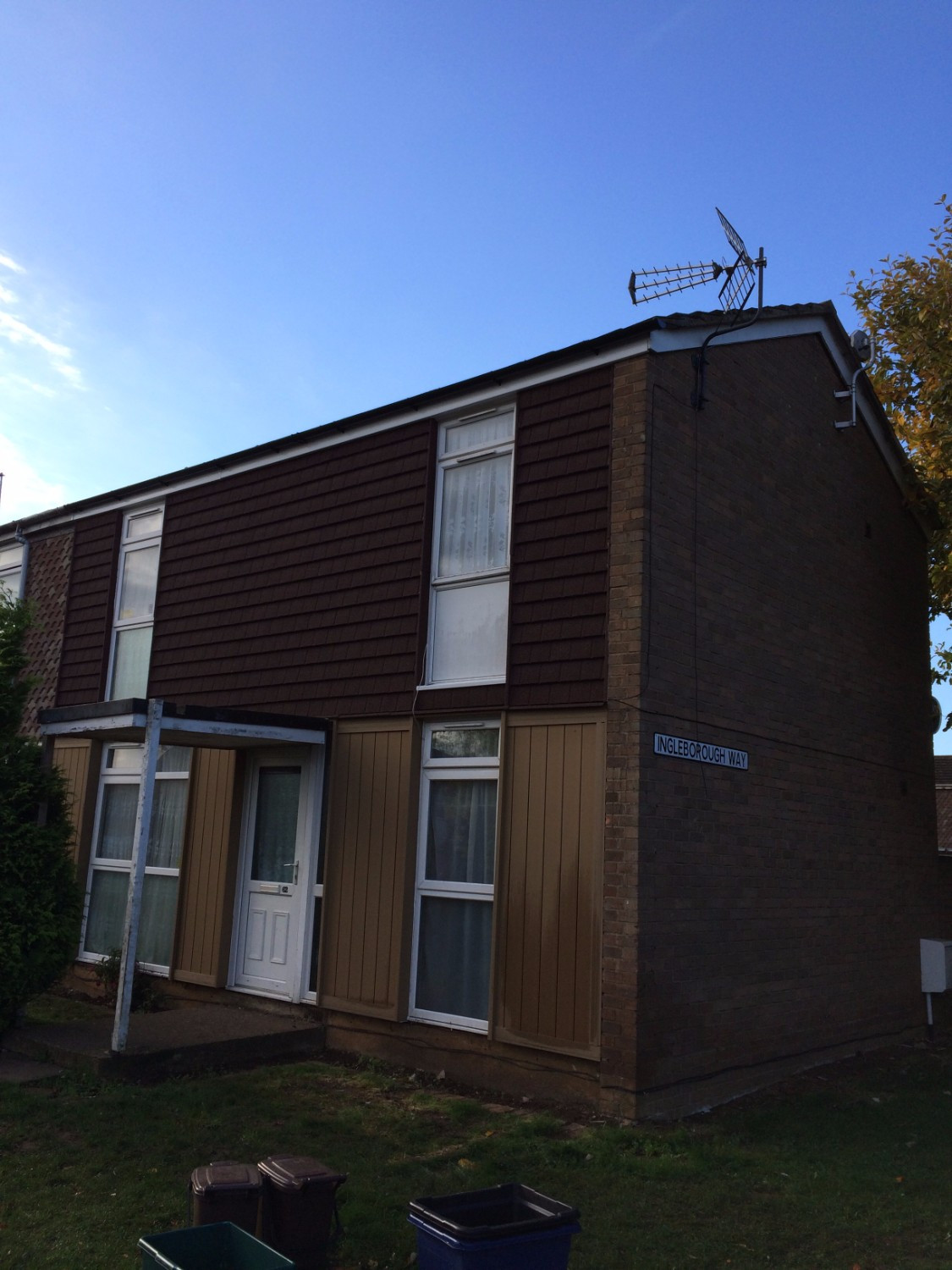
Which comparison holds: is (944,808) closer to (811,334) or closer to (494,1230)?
(811,334)

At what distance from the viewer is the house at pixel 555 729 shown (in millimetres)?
8156

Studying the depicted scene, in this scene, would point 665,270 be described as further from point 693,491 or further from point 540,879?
point 540,879

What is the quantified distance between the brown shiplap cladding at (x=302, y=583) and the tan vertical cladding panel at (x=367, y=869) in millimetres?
395

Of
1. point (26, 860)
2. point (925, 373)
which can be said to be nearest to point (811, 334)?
point (925, 373)

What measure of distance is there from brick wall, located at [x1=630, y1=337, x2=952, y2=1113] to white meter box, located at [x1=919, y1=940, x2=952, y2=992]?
128mm

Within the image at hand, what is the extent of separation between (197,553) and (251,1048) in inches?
217

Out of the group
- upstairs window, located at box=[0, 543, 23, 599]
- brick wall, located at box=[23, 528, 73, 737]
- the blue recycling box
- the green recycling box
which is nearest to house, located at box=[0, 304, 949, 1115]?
brick wall, located at box=[23, 528, 73, 737]

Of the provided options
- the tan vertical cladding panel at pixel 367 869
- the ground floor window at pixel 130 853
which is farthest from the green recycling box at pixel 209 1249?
the ground floor window at pixel 130 853

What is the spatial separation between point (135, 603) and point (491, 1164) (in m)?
8.55

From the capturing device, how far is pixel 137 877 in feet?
27.6

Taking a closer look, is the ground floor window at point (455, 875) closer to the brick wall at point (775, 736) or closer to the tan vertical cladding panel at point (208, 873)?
the brick wall at point (775, 736)

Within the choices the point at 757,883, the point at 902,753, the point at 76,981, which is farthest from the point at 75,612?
the point at 902,753

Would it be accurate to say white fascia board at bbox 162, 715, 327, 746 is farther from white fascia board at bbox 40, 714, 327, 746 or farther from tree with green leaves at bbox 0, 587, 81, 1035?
tree with green leaves at bbox 0, 587, 81, 1035

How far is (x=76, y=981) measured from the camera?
1227 centimetres
